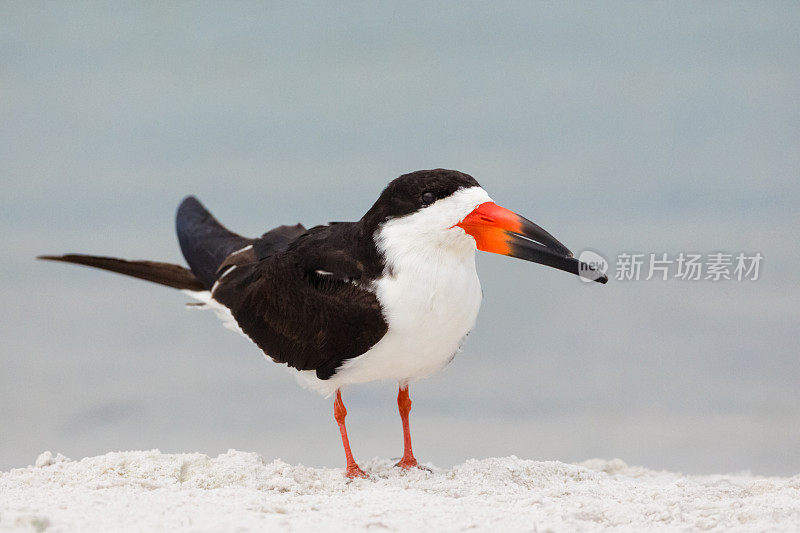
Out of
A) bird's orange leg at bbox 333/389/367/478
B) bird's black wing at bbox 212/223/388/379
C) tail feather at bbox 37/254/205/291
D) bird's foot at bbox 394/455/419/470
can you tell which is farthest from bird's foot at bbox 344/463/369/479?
tail feather at bbox 37/254/205/291

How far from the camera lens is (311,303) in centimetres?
490

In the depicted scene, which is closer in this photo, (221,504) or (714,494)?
(221,504)

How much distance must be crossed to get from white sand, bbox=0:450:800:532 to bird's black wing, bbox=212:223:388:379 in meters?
0.72

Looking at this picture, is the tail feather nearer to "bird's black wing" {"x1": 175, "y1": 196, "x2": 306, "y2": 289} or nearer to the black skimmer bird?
"bird's black wing" {"x1": 175, "y1": 196, "x2": 306, "y2": 289}

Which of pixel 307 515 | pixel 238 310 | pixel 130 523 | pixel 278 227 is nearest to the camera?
pixel 130 523

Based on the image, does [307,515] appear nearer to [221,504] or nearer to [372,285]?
[221,504]

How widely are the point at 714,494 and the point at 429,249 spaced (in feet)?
7.07

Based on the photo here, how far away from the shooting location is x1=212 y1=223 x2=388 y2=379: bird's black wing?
4.65m

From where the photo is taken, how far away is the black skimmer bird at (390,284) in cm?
450

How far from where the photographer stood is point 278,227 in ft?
19.7

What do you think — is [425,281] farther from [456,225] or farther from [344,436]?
[344,436]

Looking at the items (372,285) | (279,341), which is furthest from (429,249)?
(279,341)

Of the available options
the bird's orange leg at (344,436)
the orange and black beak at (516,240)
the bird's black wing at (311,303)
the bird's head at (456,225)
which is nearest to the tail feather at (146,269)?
the bird's black wing at (311,303)

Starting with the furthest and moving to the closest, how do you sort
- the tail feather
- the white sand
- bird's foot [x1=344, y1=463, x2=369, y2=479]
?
the tail feather < bird's foot [x1=344, y1=463, x2=369, y2=479] < the white sand
